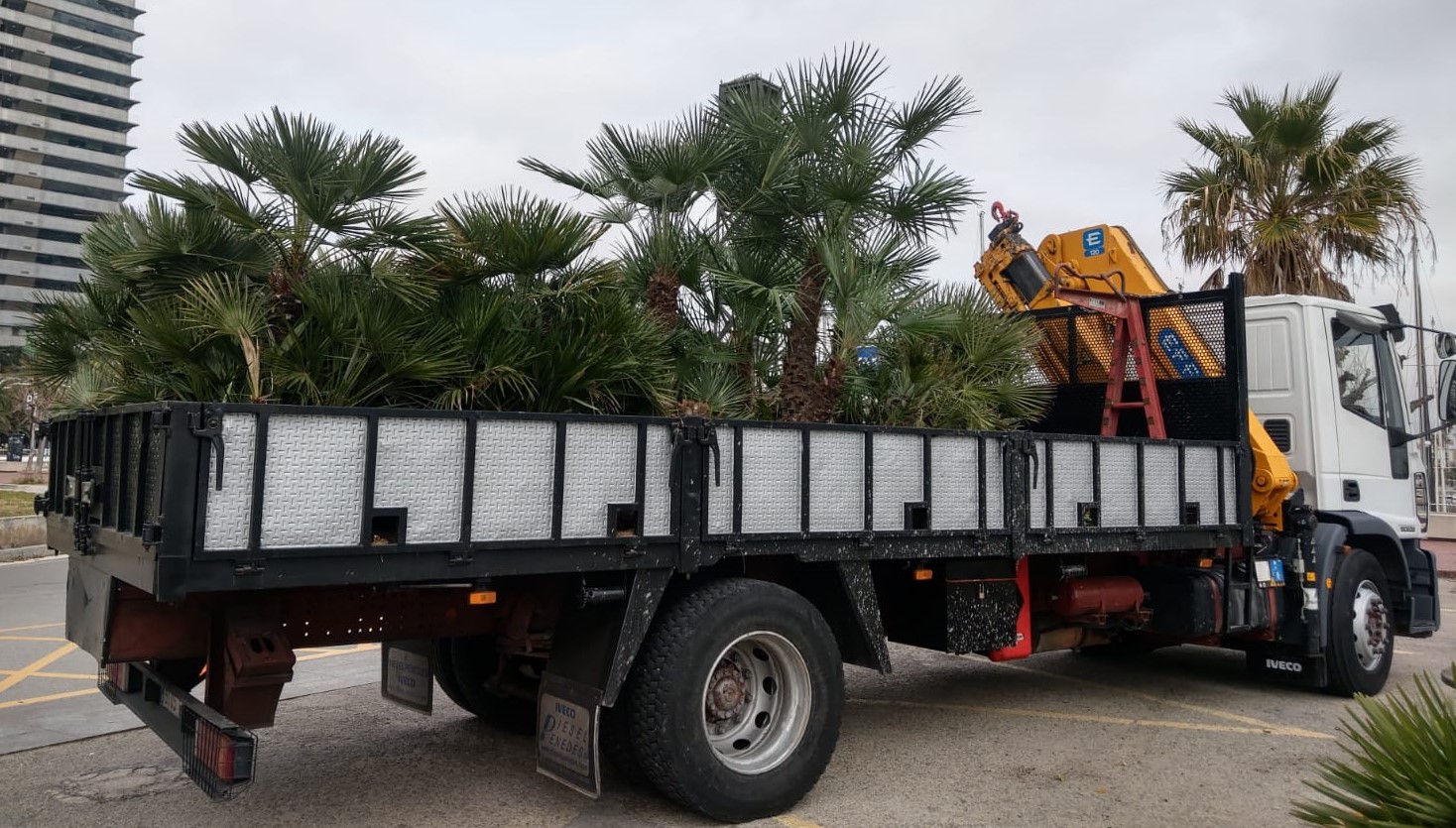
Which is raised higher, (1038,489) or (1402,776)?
(1038,489)

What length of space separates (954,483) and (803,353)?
186 centimetres

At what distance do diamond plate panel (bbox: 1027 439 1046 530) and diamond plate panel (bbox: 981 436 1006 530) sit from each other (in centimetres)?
17

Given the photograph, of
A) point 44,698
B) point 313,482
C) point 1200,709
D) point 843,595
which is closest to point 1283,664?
point 1200,709

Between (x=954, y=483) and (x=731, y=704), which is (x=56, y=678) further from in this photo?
(x=954, y=483)

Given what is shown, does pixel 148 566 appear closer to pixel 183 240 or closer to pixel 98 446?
pixel 98 446

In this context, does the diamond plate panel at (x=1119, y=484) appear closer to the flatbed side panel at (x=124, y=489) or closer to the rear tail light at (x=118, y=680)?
the flatbed side panel at (x=124, y=489)

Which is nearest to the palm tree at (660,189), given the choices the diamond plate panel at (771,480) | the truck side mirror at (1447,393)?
the diamond plate panel at (771,480)

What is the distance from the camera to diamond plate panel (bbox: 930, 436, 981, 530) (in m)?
5.13

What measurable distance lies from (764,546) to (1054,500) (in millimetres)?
1880

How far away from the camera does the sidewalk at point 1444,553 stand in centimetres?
1550

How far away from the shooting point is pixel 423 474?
3.69 meters

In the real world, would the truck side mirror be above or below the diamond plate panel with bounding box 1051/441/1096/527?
above

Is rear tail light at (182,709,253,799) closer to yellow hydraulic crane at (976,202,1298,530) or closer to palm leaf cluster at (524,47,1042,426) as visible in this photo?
palm leaf cluster at (524,47,1042,426)

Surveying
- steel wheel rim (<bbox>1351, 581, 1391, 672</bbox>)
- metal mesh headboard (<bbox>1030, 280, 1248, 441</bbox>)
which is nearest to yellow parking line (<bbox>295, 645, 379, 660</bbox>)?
metal mesh headboard (<bbox>1030, 280, 1248, 441</bbox>)
